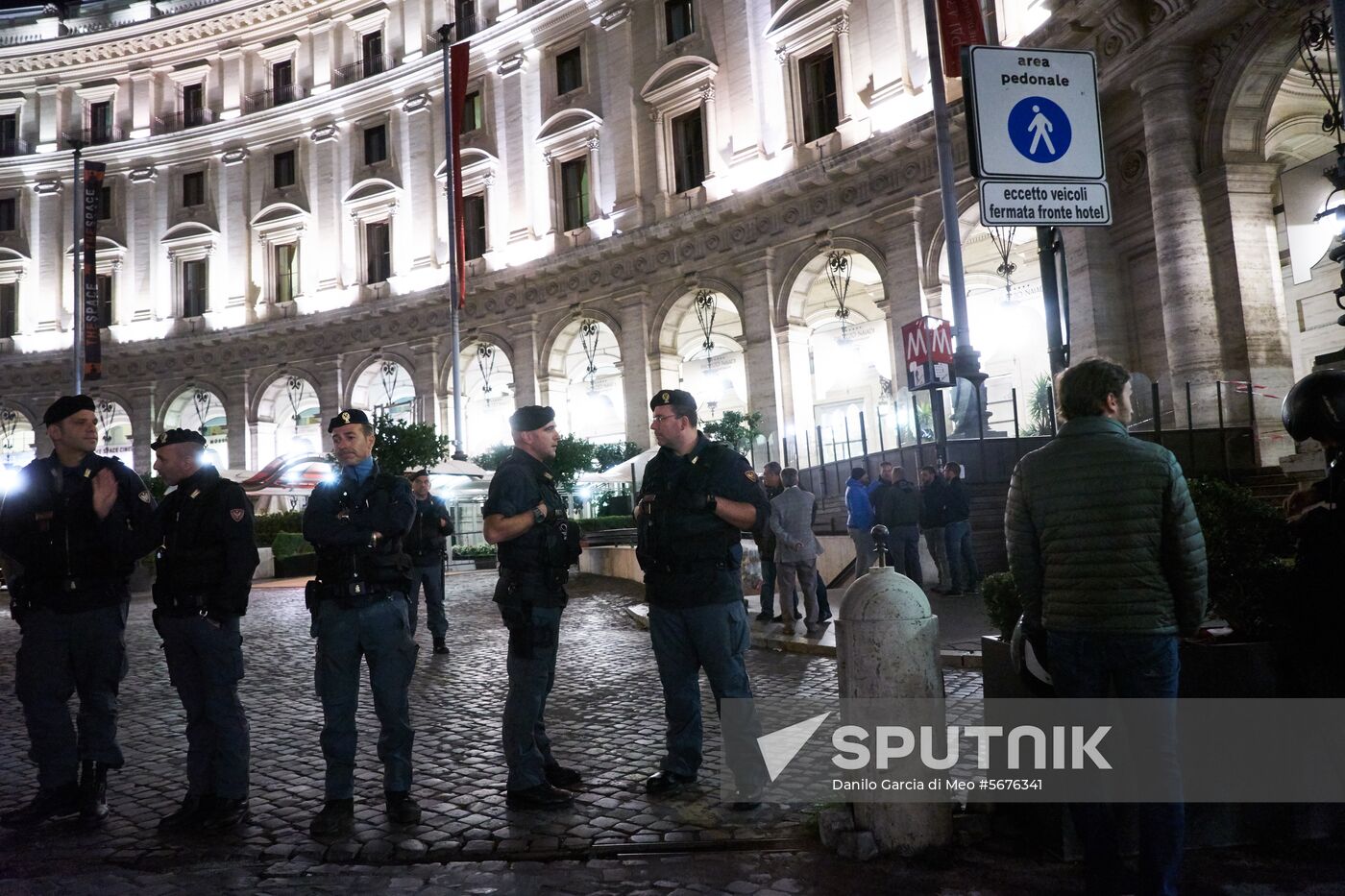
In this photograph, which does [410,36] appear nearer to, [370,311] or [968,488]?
[370,311]

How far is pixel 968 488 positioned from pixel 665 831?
10529 millimetres

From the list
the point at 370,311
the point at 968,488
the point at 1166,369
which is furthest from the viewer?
the point at 370,311

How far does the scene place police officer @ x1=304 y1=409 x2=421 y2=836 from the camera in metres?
4.43

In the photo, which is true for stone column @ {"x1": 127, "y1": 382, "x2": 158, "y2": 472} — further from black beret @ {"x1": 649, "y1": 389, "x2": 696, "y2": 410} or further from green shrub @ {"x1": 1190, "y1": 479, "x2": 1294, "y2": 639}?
green shrub @ {"x1": 1190, "y1": 479, "x2": 1294, "y2": 639}

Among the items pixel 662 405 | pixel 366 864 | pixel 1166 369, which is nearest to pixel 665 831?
pixel 366 864

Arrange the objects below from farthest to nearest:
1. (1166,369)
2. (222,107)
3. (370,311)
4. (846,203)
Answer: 1. (222,107)
2. (370,311)
3. (846,203)
4. (1166,369)

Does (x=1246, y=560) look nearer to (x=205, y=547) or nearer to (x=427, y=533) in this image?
(x=205, y=547)

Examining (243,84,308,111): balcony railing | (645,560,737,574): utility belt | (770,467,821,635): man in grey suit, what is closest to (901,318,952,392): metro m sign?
(770,467,821,635): man in grey suit

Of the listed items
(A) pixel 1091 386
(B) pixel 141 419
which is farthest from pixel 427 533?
(B) pixel 141 419

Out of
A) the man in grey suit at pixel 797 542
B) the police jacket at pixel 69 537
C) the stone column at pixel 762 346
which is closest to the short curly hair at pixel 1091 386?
the police jacket at pixel 69 537

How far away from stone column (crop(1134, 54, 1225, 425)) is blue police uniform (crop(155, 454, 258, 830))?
14.4m

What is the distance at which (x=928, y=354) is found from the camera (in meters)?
13.0

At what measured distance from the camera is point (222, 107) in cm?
3609

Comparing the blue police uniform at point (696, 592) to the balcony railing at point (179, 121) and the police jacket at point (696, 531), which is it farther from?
the balcony railing at point (179, 121)
